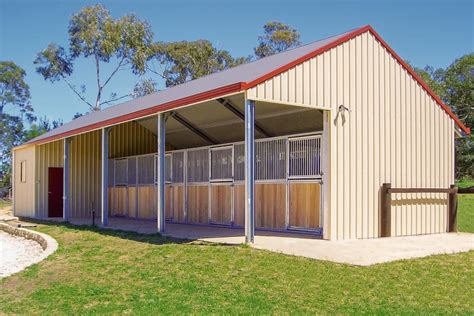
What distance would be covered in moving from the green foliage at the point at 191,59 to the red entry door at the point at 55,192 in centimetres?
1809

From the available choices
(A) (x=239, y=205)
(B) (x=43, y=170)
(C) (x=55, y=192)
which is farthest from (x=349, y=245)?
(B) (x=43, y=170)

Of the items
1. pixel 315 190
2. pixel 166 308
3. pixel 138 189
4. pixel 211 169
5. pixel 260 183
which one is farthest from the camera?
pixel 138 189

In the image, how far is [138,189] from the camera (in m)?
17.8

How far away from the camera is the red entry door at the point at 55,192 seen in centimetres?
1928

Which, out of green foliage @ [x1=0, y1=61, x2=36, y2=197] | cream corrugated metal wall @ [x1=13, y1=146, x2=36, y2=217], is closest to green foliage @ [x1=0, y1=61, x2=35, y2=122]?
green foliage @ [x1=0, y1=61, x2=36, y2=197]

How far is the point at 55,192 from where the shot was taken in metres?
19.4

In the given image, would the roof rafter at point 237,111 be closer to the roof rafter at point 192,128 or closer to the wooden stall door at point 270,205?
the wooden stall door at point 270,205

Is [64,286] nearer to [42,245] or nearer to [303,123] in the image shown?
[42,245]

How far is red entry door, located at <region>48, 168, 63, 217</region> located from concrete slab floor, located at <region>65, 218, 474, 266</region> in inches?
319

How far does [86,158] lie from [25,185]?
119 inches

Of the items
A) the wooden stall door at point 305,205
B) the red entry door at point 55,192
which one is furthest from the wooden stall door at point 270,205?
the red entry door at point 55,192

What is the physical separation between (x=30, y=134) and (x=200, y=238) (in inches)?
1331

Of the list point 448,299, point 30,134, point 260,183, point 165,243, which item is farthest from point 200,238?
point 30,134

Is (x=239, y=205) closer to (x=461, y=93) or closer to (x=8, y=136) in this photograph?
(x=461, y=93)
